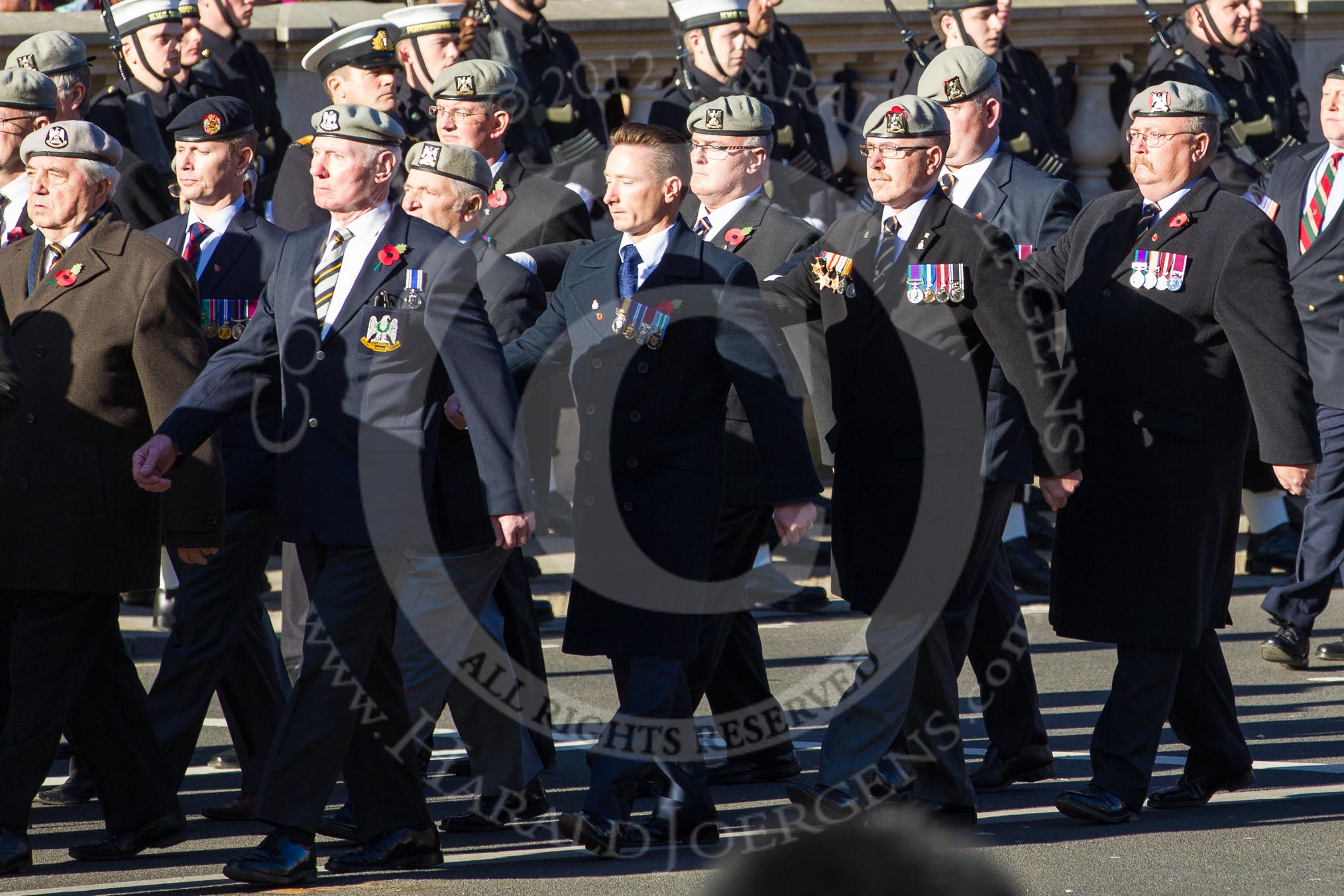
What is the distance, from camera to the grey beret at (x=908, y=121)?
608 centimetres

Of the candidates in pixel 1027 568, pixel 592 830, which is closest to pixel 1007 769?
pixel 592 830

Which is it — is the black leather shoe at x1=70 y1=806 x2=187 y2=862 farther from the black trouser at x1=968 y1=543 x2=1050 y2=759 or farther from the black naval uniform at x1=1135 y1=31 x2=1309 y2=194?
the black naval uniform at x1=1135 y1=31 x2=1309 y2=194

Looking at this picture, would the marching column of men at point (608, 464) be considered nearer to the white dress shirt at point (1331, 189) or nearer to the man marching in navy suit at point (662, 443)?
the man marching in navy suit at point (662, 443)

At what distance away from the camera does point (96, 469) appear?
569 cm

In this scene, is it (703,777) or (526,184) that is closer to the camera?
(703,777)

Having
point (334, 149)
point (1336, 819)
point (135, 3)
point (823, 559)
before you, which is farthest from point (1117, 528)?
point (135, 3)

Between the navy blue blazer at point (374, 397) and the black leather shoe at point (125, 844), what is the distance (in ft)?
2.80

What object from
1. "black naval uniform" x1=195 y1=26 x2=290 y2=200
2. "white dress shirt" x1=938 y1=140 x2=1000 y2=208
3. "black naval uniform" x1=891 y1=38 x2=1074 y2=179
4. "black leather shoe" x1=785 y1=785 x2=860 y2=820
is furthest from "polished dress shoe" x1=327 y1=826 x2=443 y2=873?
"black naval uniform" x1=891 y1=38 x2=1074 y2=179

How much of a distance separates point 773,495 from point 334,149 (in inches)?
58.0

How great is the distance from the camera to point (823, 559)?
10.2m

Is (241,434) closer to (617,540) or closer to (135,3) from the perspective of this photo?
(617,540)

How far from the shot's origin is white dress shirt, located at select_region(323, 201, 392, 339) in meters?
5.57

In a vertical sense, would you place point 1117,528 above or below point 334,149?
below

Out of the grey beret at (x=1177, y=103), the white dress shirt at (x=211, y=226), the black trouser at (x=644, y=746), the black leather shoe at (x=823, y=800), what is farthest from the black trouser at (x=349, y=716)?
the grey beret at (x=1177, y=103)
